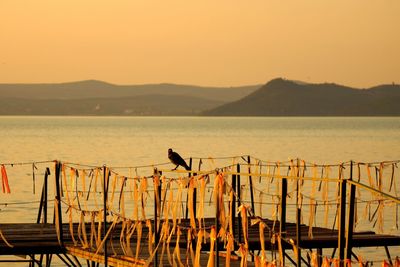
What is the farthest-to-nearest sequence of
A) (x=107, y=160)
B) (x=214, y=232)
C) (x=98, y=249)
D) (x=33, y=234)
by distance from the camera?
(x=107, y=160)
(x=33, y=234)
(x=98, y=249)
(x=214, y=232)

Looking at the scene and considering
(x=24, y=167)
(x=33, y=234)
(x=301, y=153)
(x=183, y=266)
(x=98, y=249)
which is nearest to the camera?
(x=183, y=266)

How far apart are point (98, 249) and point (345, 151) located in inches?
3970

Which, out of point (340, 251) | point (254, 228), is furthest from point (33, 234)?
point (340, 251)

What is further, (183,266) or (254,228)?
(254,228)

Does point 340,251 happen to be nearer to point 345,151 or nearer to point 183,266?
point 183,266

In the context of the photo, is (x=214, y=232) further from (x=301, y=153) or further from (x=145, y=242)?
(x=301, y=153)

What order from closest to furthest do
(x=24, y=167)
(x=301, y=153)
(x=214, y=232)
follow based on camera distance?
(x=214, y=232), (x=24, y=167), (x=301, y=153)

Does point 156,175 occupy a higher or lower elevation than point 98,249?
higher

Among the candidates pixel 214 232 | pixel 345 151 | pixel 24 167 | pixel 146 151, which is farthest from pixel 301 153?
pixel 214 232

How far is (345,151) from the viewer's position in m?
120

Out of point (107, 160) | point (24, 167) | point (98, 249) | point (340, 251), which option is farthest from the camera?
point (107, 160)

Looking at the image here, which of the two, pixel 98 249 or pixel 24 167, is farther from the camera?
pixel 24 167

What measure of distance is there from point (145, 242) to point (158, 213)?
375cm

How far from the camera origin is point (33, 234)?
24.1 metres
